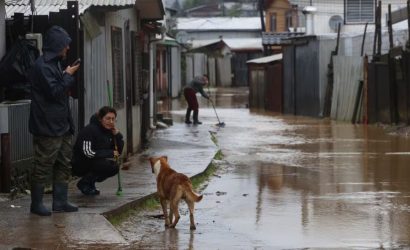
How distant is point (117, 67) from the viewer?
15359mm

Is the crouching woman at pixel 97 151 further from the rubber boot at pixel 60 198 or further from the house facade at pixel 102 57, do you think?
the rubber boot at pixel 60 198

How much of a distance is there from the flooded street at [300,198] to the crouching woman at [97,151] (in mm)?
759

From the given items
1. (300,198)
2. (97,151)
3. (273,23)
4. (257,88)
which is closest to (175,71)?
(257,88)

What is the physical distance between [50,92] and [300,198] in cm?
421

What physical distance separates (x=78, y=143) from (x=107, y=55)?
3.92 metres

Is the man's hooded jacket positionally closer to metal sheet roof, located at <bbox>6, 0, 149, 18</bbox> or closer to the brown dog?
the brown dog

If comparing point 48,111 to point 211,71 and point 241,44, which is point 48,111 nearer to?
point 211,71

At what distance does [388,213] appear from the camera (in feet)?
34.3

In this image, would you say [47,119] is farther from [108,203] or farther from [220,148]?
[220,148]

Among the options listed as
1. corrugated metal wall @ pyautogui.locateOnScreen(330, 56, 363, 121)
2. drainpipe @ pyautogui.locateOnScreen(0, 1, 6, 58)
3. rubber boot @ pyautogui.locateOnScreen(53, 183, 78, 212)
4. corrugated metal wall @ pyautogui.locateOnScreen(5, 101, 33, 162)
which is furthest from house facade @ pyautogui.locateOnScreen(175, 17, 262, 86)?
rubber boot @ pyautogui.locateOnScreen(53, 183, 78, 212)

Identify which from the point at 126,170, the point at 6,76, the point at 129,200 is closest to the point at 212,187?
the point at 126,170

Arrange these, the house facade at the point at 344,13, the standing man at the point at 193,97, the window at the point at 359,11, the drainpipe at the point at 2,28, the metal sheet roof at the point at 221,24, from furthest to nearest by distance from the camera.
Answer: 1. the metal sheet roof at the point at 221,24
2. the window at the point at 359,11
3. the house facade at the point at 344,13
4. the standing man at the point at 193,97
5. the drainpipe at the point at 2,28

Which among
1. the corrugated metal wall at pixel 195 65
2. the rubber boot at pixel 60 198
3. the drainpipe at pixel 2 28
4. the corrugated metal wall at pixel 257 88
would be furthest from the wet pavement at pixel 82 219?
the corrugated metal wall at pixel 195 65

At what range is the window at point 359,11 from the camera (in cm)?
4119
